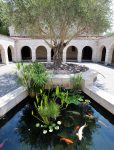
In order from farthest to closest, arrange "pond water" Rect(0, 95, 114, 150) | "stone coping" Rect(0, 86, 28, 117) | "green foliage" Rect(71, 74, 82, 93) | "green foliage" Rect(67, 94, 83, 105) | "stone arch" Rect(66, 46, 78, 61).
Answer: "stone arch" Rect(66, 46, 78, 61)
"green foliage" Rect(71, 74, 82, 93)
"green foliage" Rect(67, 94, 83, 105)
"stone coping" Rect(0, 86, 28, 117)
"pond water" Rect(0, 95, 114, 150)

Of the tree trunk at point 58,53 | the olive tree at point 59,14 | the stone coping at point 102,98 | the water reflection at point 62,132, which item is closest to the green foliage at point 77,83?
the stone coping at point 102,98

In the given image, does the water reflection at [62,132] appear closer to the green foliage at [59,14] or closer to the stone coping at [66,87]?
the stone coping at [66,87]

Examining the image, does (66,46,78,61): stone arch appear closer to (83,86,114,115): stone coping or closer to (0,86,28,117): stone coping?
(83,86,114,115): stone coping

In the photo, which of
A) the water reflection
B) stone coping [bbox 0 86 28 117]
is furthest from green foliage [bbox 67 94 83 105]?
stone coping [bbox 0 86 28 117]

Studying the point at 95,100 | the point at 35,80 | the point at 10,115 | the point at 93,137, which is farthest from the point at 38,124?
the point at 95,100

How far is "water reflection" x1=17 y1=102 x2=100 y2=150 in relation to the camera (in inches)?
133

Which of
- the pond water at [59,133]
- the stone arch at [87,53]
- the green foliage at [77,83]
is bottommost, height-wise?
the pond water at [59,133]

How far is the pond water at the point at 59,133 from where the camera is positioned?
11.0 feet

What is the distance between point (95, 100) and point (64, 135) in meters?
2.33

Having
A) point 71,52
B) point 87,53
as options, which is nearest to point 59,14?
point 71,52

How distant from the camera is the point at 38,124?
4031 millimetres

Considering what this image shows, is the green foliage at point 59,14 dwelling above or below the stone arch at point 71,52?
above

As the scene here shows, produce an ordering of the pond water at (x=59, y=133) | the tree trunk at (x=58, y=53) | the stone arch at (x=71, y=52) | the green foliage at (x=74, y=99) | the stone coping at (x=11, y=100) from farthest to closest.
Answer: the stone arch at (x=71, y=52) < the tree trunk at (x=58, y=53) < the green foliage at (x=74, y=99) < the stone coping at (x=11, y=100) < the pond water at (x=59, y=133)

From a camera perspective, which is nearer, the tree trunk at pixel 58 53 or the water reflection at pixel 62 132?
the water reflection at pixel 62 132
